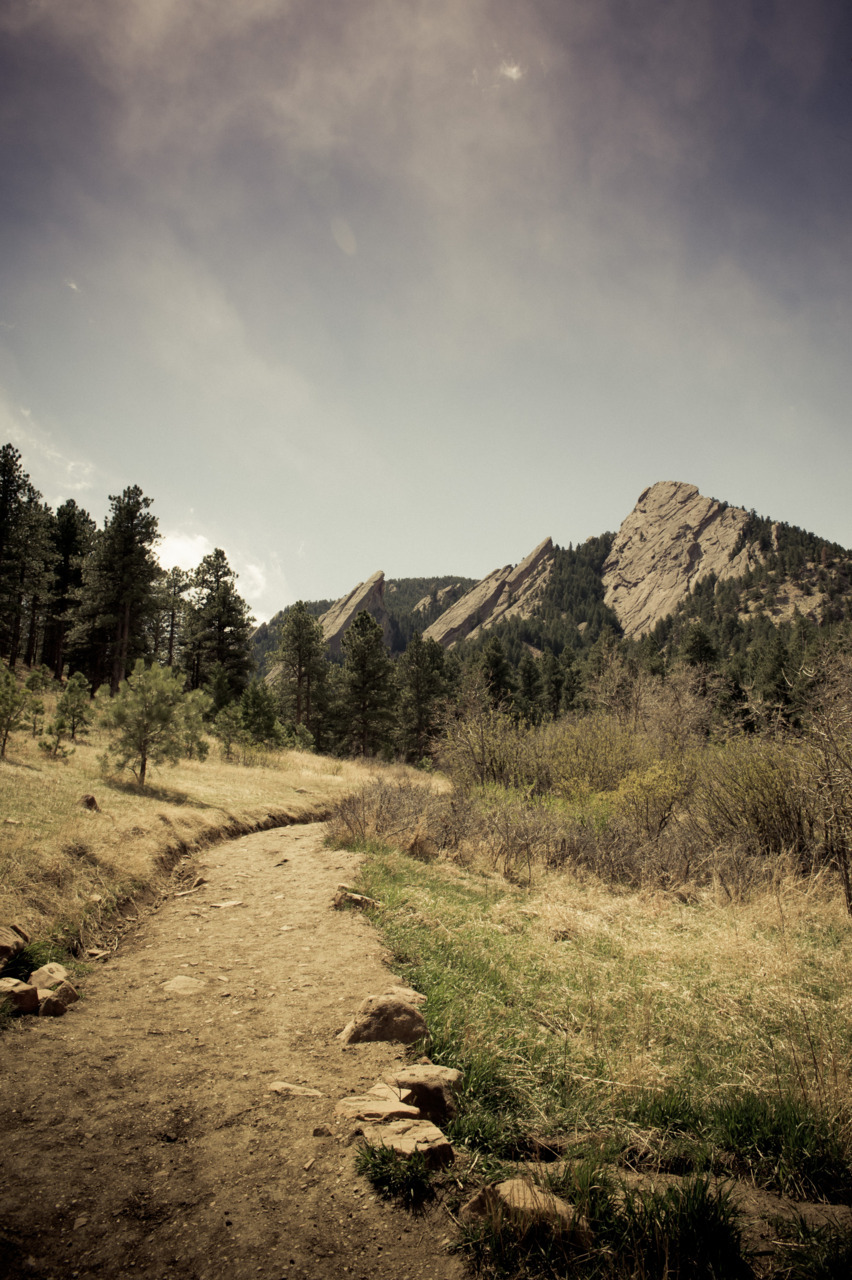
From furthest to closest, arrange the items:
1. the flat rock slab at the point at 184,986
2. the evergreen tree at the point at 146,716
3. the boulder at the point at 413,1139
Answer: the evergreen tree at the point at 146,716, the flat rock slab at the point at 184,986, the boulder at the point at 413,1139

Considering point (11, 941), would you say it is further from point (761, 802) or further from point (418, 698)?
point (418, 698)

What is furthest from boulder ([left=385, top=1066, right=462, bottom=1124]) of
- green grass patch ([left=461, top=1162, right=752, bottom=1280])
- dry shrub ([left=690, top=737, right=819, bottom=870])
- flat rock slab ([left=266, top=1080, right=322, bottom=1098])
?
dry shrub ([left=690, top=737, right=819, bottom=870])

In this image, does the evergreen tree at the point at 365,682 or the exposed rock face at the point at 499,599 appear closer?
the evergreen tree at the point at 365,682

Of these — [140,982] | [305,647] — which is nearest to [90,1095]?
[140,982]

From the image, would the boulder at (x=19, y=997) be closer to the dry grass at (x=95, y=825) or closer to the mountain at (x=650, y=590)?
the dry grass at (x=95, y=825)

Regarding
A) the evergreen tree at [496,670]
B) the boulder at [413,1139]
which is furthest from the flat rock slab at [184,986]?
the evergreen tree at [496,670]

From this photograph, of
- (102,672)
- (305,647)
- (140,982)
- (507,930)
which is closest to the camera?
(140,982)

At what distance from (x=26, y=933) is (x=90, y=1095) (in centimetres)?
253

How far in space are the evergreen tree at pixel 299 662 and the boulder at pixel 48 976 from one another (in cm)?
3509

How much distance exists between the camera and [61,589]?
1373 inches

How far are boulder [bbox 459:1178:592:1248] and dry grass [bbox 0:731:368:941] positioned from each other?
16.6 feet

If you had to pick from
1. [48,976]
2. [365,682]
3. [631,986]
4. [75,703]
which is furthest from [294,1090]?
[365,682]

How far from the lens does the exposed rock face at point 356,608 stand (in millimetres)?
123812

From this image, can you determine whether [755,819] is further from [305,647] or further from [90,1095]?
[305,647]
